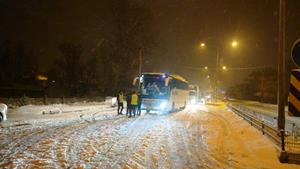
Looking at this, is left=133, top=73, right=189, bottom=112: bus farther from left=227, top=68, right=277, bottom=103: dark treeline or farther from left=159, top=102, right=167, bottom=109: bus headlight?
left=227, top=68, right=277, bottom=103: dark treeline

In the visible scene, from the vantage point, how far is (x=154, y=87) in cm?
3434

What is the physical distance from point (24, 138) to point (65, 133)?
2212mm

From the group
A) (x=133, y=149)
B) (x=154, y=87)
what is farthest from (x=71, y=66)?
(x=133, y=149)

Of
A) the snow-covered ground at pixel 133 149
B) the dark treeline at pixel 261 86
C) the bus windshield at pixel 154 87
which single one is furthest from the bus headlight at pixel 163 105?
the dark treeline at pixel 261 86

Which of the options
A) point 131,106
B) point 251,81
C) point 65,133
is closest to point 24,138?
point 65,133

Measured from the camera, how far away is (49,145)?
42.1ft

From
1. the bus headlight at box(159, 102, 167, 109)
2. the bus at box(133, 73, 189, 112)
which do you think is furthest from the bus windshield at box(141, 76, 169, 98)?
the bus headlight at box(159, 102, 167, 109)

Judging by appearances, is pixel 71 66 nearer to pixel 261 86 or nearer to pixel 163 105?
pixel 163 105

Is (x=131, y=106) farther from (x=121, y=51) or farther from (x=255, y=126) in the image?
(x=121, y=51)

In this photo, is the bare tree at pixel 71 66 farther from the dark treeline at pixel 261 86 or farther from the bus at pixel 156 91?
the dark treeline at pixel 261 86

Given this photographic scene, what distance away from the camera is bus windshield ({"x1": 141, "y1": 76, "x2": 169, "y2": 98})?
112ft

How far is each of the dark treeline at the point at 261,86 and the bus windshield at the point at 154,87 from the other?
174 feet

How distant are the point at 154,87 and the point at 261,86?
57.0 metres

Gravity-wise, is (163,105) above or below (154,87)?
below
